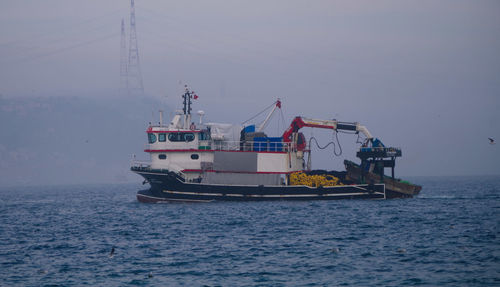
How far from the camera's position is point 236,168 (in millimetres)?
51312

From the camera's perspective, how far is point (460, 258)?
26750 millimetres

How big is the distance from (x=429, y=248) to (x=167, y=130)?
2939 centimetres

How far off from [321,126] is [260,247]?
1135 inches

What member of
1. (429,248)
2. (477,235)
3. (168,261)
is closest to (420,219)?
(477,235)

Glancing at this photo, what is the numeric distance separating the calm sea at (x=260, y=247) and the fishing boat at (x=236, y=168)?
216cm

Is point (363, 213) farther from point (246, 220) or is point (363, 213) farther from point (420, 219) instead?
point (246, 220)

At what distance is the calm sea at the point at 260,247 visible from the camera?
2400 centimetres

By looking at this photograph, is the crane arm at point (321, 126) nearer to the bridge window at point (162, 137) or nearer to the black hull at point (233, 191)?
the black hull at point (233, 191)

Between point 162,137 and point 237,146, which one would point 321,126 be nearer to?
point 237,146

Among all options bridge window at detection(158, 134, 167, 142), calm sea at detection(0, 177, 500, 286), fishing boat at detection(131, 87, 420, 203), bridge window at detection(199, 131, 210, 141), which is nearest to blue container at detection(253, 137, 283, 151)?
fishing boat at detection(131, 87, 420, 203)

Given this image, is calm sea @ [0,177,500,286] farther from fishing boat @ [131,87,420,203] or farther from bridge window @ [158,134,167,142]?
bridge window @ [158,134,167,142]

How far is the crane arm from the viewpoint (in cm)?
5541

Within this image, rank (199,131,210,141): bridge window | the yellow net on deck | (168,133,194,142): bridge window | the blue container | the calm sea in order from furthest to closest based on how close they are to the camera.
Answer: the blue container → (199,131,210,141): bridge window → (168,133,194,142): bridge window → the yellow net on deck → the calm sea

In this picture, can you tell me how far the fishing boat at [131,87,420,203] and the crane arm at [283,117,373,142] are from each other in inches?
5.7
